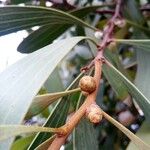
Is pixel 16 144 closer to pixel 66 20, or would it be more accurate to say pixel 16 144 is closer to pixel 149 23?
pixel 66 20

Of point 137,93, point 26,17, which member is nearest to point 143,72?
point 137,93

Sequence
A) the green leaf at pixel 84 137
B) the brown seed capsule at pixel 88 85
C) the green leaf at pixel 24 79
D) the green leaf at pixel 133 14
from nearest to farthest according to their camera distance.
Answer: the green leaf at pixel 24 79
the brown seed capsule at pixel 88 85
the green leaf at pixel 84 137
the green leaf at pixel 133 14

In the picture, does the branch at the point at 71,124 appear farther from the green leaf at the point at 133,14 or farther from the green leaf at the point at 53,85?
the green leaf at the point at 133,14

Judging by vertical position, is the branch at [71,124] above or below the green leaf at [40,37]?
below

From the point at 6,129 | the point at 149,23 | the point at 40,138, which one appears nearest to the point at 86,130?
the point at 40,138

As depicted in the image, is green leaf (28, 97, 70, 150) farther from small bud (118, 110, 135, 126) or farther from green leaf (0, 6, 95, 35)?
small bud (118, 110, 135, 126)

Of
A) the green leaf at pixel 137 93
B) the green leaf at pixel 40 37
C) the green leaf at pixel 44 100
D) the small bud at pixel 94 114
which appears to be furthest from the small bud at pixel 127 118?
the small bud at pixel 94 114

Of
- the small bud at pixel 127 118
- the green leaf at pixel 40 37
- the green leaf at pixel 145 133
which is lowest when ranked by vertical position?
the small bud at pixel 127 118
